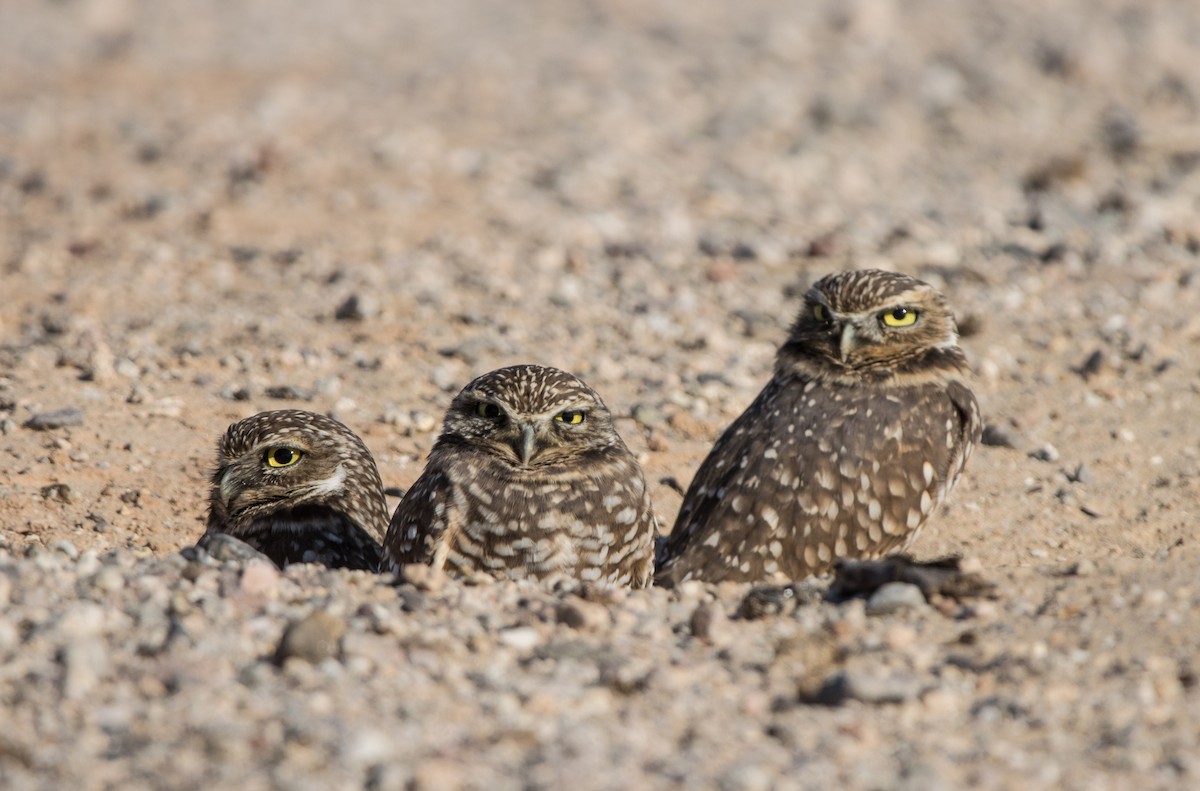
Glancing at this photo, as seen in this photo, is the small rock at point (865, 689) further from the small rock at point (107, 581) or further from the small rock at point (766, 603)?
the small rock at point (107, 581)

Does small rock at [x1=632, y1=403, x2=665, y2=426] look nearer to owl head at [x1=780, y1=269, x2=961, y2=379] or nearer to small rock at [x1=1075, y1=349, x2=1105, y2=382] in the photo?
owl head at [x1=780, y1=269, x2=961, y2=379]

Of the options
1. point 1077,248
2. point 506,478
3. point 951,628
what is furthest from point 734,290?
point 951,628

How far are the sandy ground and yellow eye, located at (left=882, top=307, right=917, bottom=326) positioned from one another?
123 centimetres

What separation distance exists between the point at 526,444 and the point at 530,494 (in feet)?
0.62

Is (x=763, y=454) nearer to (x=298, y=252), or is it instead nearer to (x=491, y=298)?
(x=491, y=298)

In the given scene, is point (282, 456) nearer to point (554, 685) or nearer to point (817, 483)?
point (817, 483)

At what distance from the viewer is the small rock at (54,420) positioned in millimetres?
7867

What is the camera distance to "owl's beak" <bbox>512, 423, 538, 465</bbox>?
5770 mm

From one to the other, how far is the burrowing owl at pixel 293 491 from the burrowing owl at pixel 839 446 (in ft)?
4.67

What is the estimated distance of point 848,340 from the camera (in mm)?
6406

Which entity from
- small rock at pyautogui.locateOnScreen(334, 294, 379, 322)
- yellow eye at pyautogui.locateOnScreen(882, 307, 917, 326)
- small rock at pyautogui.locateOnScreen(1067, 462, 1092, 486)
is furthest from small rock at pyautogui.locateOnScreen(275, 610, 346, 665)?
small rock at pyautogui.locateOnScreen(334, 294, 379, 322)

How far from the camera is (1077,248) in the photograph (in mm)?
11391

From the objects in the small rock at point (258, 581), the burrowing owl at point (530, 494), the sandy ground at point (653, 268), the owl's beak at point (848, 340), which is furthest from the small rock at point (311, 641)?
the owl's beak at point (848, 340)

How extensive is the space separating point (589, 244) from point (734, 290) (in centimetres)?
140
